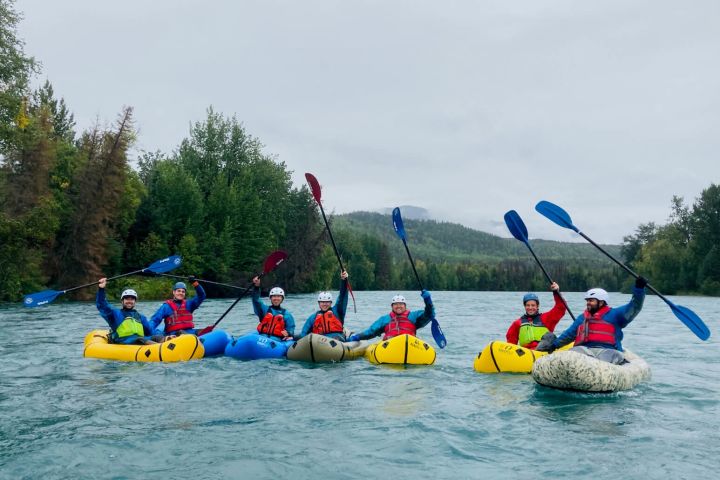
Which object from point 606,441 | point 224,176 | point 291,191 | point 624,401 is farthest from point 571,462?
point 291,191

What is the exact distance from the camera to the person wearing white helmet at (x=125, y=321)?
10.6 m

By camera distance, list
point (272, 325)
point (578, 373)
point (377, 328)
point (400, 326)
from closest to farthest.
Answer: point (578, 373) → point (400, 326) → point (377, 328) → point (272, 325)

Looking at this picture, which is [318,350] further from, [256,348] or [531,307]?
[531,307]

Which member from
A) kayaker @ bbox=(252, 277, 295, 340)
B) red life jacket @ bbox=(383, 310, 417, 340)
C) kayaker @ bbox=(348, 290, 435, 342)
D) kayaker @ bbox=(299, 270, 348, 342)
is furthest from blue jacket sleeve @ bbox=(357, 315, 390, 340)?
kayaker @ bbox=(252, 277, 295, 340)

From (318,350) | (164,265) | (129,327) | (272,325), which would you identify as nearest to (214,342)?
(272,325)

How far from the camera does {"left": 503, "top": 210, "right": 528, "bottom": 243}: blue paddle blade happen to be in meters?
11.6

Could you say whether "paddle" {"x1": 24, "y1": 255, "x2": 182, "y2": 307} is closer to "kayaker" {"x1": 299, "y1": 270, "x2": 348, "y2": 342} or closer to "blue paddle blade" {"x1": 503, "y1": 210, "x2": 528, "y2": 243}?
"kayaker" {"x1": 299, "y1": 270, "x2": 348, "y2": 342}

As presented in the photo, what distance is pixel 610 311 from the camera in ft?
27.4

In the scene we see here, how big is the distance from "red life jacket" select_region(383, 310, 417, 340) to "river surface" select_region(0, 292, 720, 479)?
76 centimetres

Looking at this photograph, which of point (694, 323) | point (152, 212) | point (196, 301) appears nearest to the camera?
point (694, 323)

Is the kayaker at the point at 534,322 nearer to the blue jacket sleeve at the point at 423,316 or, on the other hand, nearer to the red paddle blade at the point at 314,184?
the blue jacket sleeve at the point at 423,316

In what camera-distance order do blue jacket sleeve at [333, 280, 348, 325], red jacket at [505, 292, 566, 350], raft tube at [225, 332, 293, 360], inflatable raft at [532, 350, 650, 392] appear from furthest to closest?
blue jacket sleeve at [333, 280, 348, 325]
raft tube at [225, 332, 293, 360]
red jacket at [505, 292, 566, 350]
inflatable raft at [532, 350, 650, 392]

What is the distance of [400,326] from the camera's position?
1081cm

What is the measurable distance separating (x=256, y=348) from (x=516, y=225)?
5251mm
